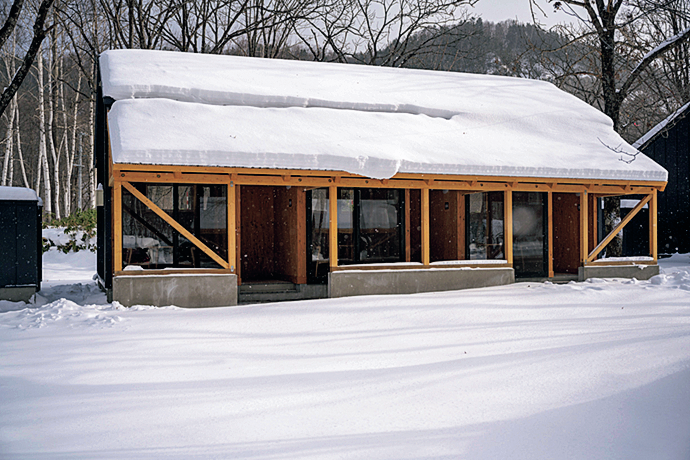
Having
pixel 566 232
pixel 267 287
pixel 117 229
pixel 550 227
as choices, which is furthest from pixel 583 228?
pixel 117 229

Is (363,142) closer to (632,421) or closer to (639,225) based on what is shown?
(632,421)

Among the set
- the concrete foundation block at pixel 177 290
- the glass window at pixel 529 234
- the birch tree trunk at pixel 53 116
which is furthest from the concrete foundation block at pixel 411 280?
the birch tree trunk at pixel 53 116

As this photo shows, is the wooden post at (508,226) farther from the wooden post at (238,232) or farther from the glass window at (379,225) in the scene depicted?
the wooden post at (238,232)

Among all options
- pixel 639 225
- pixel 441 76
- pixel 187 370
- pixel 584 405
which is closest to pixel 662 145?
pixel 639 225

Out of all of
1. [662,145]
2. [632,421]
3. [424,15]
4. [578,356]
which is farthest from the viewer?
[424,15]

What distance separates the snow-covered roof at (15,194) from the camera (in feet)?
31.0

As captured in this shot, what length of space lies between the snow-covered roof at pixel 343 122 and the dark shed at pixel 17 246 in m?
2.22

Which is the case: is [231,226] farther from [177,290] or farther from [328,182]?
[328,182]

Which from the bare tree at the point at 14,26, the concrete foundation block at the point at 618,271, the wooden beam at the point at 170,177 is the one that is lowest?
the concrete foundation block at the point at 618,271

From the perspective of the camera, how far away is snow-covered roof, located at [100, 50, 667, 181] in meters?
9.04

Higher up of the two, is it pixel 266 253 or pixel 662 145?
pixel 662 145

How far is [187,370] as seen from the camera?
5.50 metres

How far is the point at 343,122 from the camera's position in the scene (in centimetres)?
1080

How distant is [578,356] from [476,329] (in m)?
1.50
